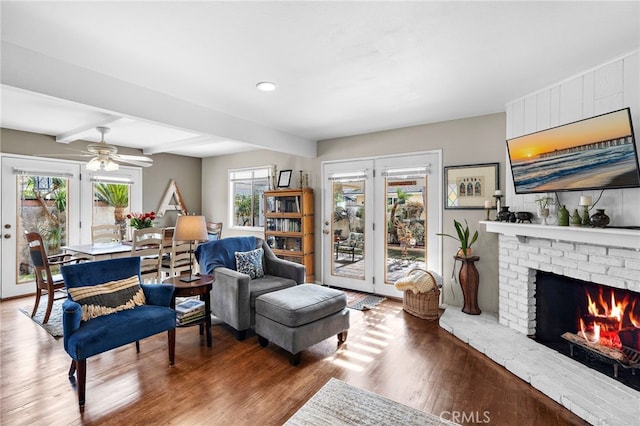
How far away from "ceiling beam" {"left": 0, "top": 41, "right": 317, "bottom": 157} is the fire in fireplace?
3698mm

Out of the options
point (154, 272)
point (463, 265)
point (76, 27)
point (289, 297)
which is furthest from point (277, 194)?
point (76, 27)

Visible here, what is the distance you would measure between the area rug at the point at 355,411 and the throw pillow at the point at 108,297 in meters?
1.67

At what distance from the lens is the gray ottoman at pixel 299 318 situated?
2646mm

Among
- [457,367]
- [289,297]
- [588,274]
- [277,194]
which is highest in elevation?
[277,194]

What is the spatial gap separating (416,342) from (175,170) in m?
5.69

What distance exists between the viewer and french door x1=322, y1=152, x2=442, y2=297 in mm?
4156

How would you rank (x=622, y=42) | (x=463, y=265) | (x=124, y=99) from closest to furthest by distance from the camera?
1. (x=622, y=42)
2. (x=124, y=99)
3. (x=463, y=265)

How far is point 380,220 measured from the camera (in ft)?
15.0

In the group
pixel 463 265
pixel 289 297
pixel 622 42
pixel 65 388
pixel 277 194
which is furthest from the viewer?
pixel 277 194

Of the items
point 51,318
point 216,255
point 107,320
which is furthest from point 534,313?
point 51,318

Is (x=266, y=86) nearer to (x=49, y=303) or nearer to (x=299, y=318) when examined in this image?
(x=299, y=318)

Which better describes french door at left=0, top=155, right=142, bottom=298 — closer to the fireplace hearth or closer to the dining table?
the dining table

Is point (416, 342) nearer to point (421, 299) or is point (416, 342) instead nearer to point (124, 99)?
point (421, 299)

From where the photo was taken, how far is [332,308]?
292 centimetres
